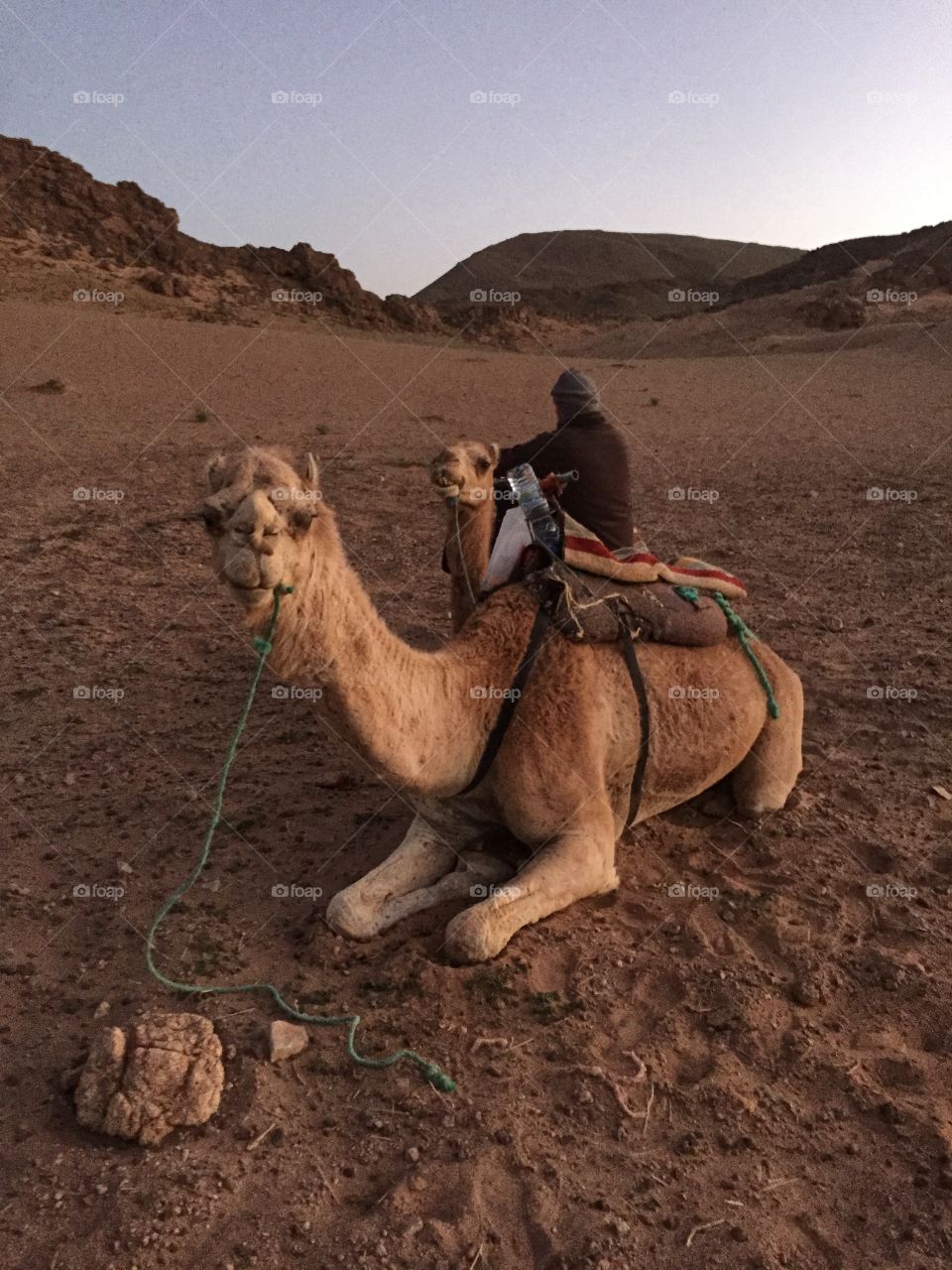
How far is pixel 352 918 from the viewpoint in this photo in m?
4.30

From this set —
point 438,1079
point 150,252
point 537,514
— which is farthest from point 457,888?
point 150,252

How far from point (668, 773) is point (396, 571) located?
4895 mm

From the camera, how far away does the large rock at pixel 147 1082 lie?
10.8ft

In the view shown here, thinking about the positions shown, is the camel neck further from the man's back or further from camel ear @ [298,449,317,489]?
the man's back

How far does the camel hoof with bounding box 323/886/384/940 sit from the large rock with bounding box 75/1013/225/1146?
87cm

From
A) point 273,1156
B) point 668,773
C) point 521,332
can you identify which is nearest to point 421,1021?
point 273,1156

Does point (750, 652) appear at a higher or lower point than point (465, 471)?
lower

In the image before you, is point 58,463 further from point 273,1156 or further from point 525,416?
point 273,1156

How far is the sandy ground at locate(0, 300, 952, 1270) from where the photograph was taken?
3.07 m

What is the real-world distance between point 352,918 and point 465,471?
2.04 meters

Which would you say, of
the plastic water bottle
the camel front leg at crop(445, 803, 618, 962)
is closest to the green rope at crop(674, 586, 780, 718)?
the plastic water bottle

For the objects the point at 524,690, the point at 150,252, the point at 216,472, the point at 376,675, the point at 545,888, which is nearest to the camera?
the point at 216,472

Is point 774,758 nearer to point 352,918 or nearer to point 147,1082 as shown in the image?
point 352,918

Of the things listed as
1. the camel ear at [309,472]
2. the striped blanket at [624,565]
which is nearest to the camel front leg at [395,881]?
the striped blanket at [624,565]
